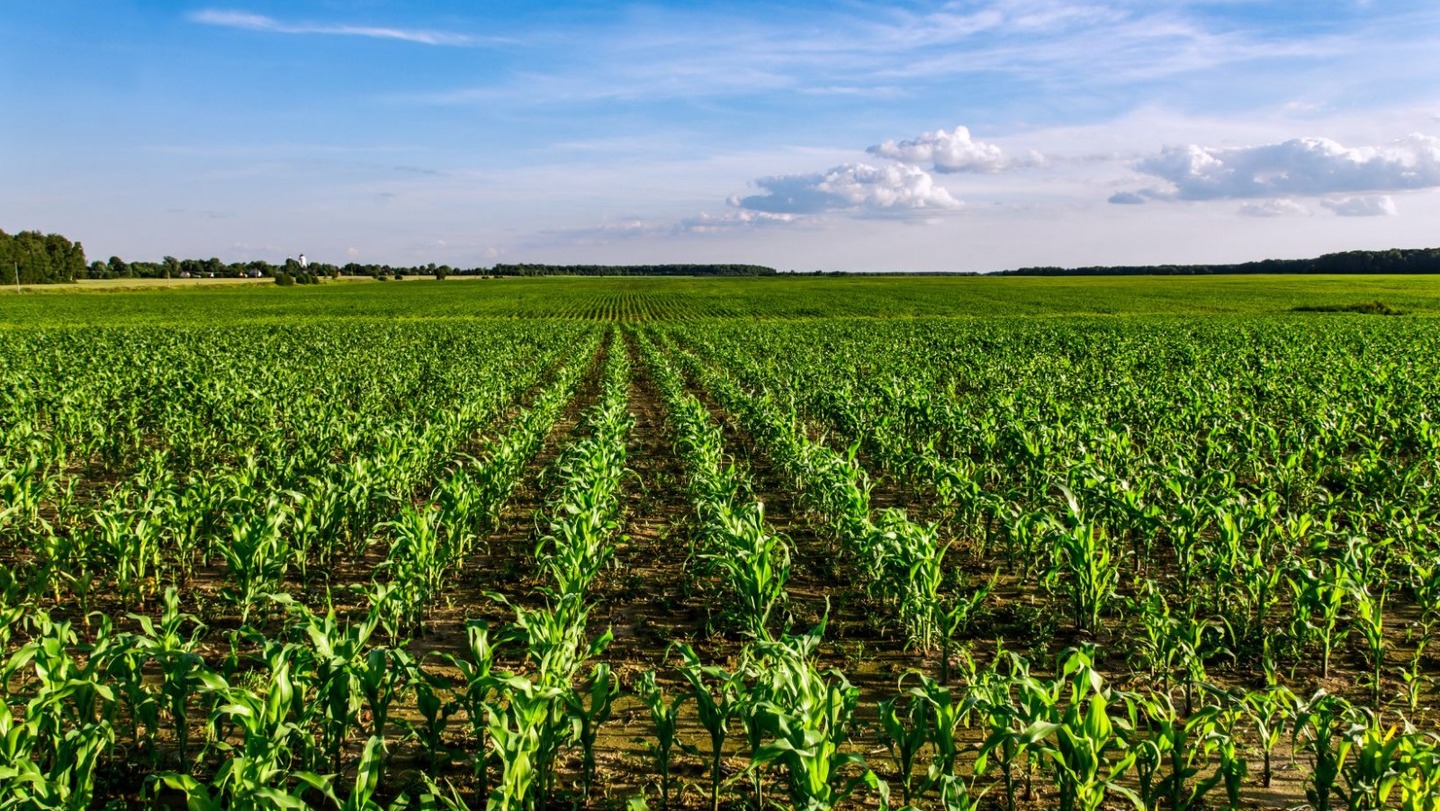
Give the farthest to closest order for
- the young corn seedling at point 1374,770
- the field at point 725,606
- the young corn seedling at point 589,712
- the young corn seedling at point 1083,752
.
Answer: the young corn seedling at point 589,712
the field at point 725,606
the young corn seedling at point 1083,752
the young corn seedling at point 1374,770

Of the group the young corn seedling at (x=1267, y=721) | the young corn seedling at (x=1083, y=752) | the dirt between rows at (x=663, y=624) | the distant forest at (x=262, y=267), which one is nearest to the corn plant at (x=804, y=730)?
the dirt between rows at (x=663, y=624)

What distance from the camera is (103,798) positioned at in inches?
164

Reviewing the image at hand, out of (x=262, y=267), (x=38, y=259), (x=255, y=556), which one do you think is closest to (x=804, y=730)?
(x=255, y=556)

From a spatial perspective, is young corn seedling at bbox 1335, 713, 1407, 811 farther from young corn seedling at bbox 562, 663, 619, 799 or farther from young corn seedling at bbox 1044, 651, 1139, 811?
young corn seedling at bbox 562, 663, 619, 799

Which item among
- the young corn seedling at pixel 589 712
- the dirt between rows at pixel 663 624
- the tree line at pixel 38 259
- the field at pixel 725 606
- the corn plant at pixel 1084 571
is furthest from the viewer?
the tree line at pixel 38 259

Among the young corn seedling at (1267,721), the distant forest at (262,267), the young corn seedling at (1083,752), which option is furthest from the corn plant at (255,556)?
the distant forest at (262,267)

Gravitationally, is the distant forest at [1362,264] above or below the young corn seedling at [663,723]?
above

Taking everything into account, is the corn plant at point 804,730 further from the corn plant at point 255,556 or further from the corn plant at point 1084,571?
the corn plant at point 255,556

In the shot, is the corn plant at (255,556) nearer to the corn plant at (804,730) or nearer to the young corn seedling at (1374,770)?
the corn plant at (804,730)

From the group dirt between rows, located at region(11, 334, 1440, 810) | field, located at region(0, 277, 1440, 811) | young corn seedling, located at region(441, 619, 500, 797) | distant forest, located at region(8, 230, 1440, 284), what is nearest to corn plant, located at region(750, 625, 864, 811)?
field, located at region(0, 277, 1440, 811)

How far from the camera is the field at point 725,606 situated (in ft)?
12.5

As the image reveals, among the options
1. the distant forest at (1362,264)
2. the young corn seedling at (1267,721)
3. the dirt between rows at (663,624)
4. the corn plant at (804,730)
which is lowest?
the dirt between rows at (663,624)

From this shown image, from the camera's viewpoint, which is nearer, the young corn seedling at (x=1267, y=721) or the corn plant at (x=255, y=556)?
the young corn seedling at (x=1267, y=721)

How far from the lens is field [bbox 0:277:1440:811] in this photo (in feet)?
12.5
